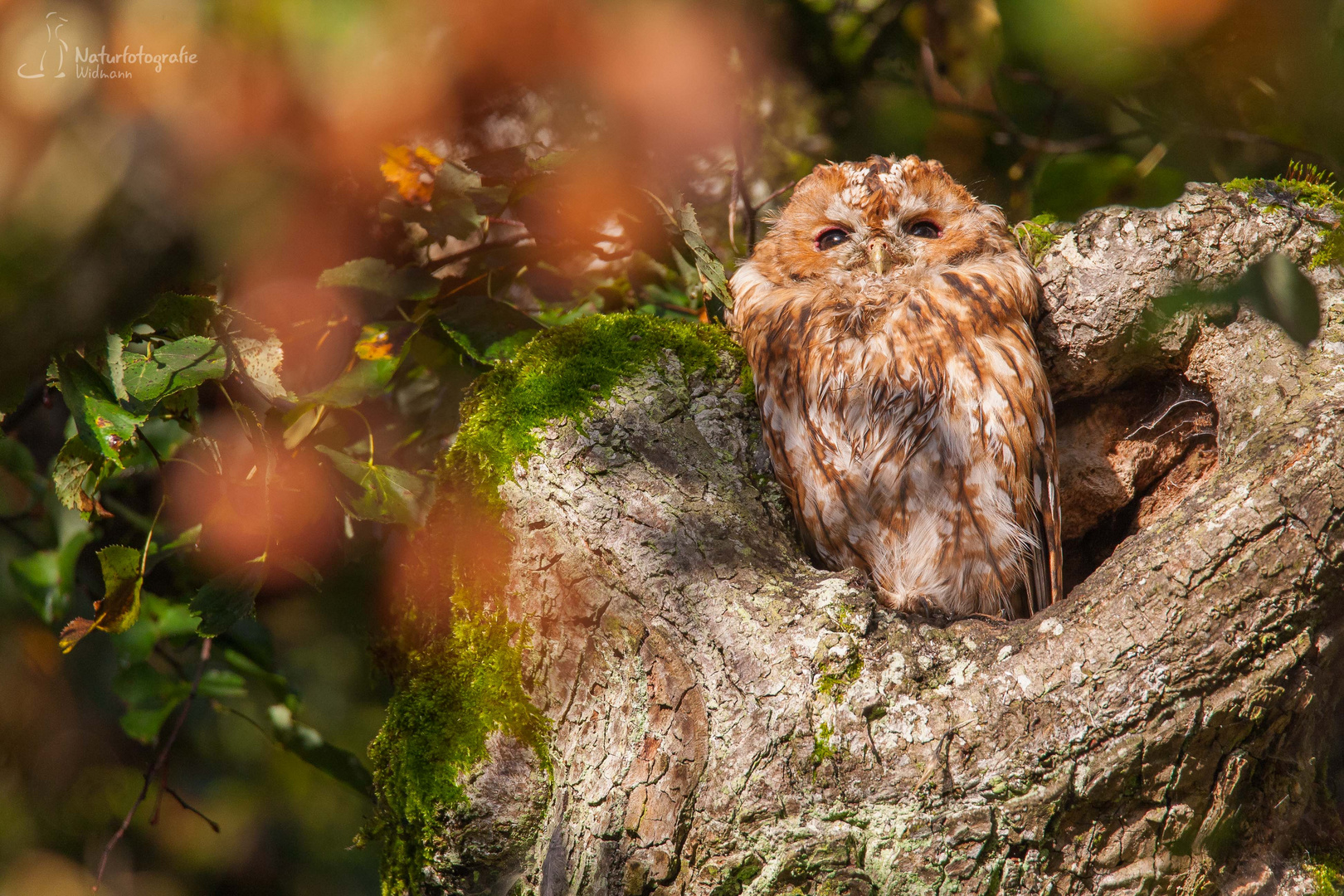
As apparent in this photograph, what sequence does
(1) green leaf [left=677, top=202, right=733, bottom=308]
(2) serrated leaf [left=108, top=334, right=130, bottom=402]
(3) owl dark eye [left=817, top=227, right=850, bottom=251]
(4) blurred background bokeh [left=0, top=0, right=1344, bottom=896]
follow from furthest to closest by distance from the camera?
(3) owl dark eye [left=817, top=227, right=850, bottom=251] → (1) green leaf [left=677, top=202, right=733, bottom=308] → (2) serrated leaf [left=108, top=334, right=130, bottom=402] → (4) blurred background bokeh [left=0, top=0, right=1344, bottom=896]

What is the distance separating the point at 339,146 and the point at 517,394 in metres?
0.56

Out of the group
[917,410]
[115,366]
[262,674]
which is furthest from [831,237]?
[262,674]

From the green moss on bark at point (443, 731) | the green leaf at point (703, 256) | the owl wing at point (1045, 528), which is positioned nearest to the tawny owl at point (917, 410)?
the owl wing at point (1045, 528)

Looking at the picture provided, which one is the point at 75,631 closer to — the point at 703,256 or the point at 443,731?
the point at 443,731

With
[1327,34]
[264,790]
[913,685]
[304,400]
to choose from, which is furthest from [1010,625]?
[264,790]

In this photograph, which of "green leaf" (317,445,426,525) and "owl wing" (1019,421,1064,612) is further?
"owl wing" (1019,421,1064,612)

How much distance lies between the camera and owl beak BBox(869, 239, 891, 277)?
77.0 inches

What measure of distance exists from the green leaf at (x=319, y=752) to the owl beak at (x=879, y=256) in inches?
65.4

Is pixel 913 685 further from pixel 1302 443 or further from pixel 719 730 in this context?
pixel 1302 443

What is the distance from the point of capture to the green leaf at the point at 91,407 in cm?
144

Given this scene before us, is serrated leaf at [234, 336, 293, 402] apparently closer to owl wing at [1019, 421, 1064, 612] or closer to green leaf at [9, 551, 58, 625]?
green leaf at [9, 551, 58, 625]

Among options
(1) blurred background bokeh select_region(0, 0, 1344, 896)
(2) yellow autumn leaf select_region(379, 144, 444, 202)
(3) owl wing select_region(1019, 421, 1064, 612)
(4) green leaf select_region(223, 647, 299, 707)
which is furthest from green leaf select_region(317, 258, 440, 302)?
(3) owl wing select_region(1019, 421, 1064, 612)

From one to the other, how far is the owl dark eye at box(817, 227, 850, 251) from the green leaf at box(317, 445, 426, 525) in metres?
1.03

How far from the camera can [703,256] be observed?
1.87m
